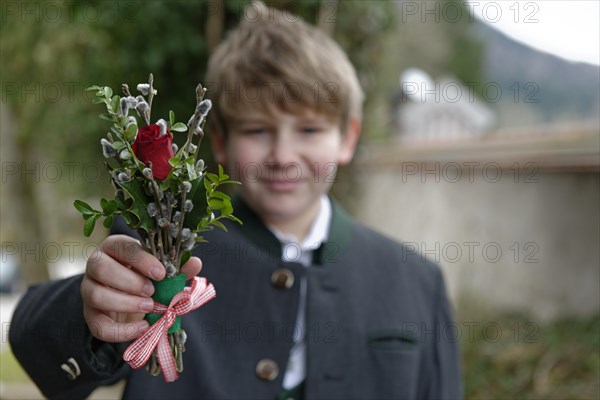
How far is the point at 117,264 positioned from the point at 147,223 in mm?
155

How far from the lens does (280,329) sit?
1637 millimetres

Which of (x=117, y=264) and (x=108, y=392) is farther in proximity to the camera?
(x=108, y=392)

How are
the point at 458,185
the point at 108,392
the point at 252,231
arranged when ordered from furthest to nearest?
the point at 458,185 < the point at 108,392 < the point at 252,231

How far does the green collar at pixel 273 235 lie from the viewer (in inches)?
68.5

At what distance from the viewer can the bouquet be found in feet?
3.34

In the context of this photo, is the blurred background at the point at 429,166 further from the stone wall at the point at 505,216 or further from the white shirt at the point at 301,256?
the white shirt at the point at 301,256

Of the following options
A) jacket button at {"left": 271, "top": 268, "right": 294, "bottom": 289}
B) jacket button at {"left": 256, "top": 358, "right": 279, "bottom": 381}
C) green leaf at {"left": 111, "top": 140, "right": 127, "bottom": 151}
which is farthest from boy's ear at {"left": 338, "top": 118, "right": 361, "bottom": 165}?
green leaf at {"left": 111, "top": 140, "right": 127, "bottom": 151}

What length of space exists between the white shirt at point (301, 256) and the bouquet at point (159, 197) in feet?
1.85

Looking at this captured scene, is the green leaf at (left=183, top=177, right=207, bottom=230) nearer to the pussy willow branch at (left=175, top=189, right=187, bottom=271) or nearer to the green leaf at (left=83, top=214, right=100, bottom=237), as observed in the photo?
the pussy willow branch at (left=175, top=189, right=187, bottom=271)

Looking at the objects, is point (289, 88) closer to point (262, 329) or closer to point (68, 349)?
point (262, 329)

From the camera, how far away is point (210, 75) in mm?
1896

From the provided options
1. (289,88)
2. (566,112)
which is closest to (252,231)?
(289,88)

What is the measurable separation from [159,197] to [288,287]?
70 cm

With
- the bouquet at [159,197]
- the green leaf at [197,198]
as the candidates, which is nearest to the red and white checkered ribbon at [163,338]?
the bouquet at [159,197]
